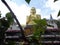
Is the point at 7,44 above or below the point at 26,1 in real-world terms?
below

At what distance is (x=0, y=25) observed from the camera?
2.36 ft

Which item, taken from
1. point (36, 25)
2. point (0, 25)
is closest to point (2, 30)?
point (0, 25)

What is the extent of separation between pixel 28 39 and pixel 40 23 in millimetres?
77

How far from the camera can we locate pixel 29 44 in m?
0.67

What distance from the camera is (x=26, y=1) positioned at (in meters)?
0.68

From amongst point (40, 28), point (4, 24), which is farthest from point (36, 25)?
point (4, 24)

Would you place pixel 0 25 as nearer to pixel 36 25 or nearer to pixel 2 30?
pixel 2 30

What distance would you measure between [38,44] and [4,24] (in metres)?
0.16

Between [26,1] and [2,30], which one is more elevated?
[26,1]

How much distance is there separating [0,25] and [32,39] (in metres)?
0.15

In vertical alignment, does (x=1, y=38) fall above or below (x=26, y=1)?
below

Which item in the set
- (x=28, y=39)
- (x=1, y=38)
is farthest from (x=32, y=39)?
(x=1, y=38)

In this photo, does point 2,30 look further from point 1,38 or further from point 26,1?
point 26,1

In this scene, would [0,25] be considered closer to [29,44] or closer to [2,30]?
[2,30]
